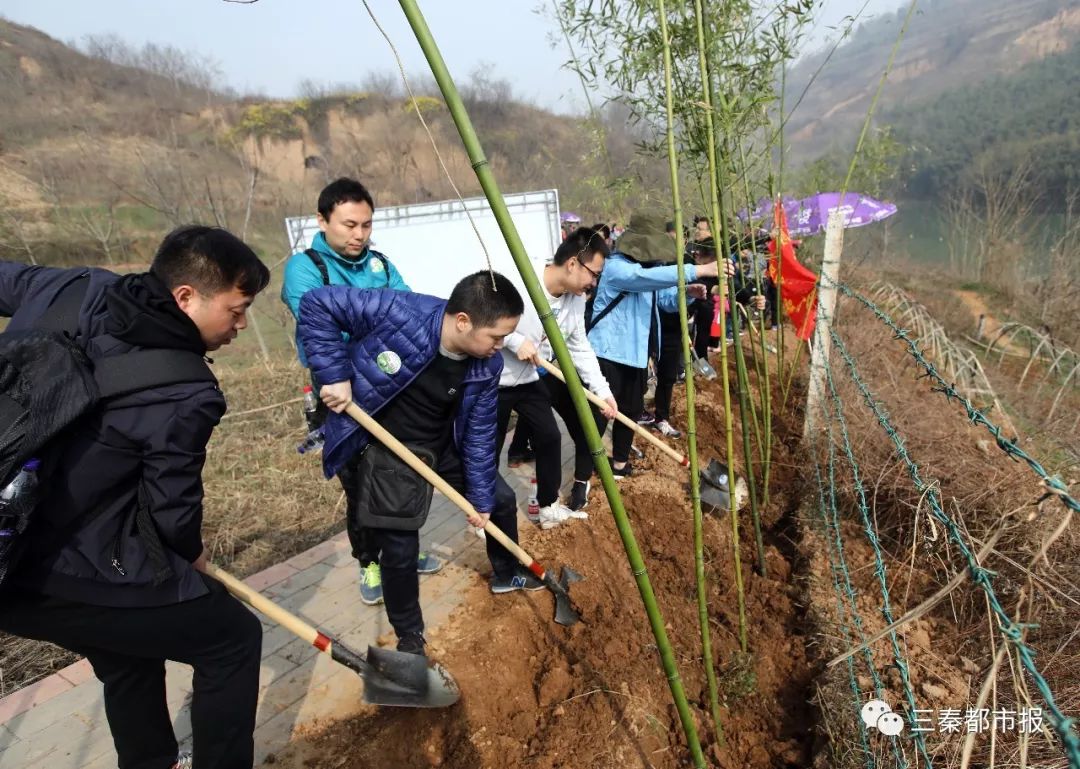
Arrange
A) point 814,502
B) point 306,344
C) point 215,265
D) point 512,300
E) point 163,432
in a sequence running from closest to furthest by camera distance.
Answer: point 163,432 < point 215,265 < point 512,300 < point 306,344 < point 814,502

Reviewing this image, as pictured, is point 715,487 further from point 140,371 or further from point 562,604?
point 140,371

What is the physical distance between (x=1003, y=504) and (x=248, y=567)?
4.31m

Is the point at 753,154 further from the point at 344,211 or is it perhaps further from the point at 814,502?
the point at 814,502

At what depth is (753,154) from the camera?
2.49 m

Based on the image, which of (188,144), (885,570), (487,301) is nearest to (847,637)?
(885,570)

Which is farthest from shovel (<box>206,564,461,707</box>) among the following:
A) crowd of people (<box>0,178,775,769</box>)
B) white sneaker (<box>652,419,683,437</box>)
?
white sneaker (<box>652,419,683,437</box>)

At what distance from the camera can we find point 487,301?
2.07 m

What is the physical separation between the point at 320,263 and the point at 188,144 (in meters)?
42.3

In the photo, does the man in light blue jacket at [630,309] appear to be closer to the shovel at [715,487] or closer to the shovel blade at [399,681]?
the shovel at [715,487]

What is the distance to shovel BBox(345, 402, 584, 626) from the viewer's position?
89.8 inches

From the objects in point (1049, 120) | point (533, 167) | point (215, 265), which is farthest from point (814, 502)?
point (1049, 120)

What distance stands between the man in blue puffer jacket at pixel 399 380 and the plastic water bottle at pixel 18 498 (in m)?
1.09

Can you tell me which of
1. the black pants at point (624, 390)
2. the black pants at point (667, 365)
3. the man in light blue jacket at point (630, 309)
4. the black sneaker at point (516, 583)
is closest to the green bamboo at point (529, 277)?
the black sneaker at point (516, 583)

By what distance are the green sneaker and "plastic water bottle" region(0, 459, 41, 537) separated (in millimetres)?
1945
